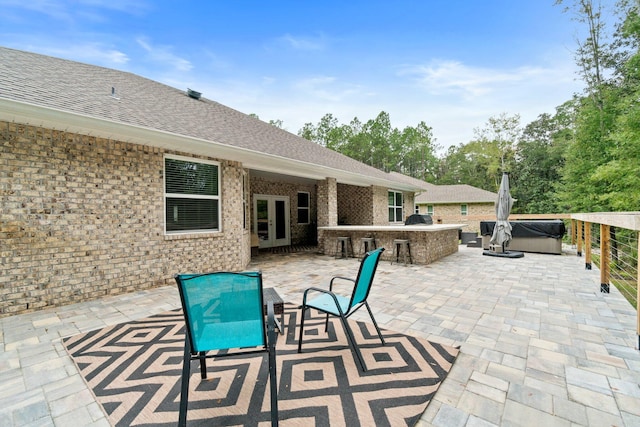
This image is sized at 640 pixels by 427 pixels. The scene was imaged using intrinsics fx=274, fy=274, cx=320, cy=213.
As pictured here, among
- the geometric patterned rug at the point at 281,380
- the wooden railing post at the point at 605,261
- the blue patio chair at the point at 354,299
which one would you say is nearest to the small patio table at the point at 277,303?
the geometric patterned rug at the point at 281,380

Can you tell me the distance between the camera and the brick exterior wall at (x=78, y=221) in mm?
3893

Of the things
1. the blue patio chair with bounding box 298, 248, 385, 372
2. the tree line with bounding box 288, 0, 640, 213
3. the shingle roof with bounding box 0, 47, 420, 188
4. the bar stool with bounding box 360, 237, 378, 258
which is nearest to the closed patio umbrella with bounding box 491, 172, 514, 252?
the bar stool with bounding box 360, 237, 378, 258

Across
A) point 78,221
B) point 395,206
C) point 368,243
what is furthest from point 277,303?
point 395,206

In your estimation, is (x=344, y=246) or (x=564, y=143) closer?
(x=344, y=246)

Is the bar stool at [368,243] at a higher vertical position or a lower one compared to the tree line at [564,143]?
lower

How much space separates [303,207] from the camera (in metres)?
13.6

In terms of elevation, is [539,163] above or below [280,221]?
above

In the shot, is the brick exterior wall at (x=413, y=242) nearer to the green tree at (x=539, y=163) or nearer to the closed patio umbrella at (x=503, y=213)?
the closed patio umbrella at (x=503, y=213)

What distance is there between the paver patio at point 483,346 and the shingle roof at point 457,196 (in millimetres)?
19172

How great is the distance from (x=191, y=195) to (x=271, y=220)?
6.37 meters

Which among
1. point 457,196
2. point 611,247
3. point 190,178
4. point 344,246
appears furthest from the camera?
point 457,196

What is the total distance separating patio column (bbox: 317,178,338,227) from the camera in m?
9.72

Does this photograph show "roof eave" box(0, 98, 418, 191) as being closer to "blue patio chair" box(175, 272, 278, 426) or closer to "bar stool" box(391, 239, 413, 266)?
"bar stool" box(391, 239, 413, 266)

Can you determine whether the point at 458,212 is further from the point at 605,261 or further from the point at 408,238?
the point at 605,261
